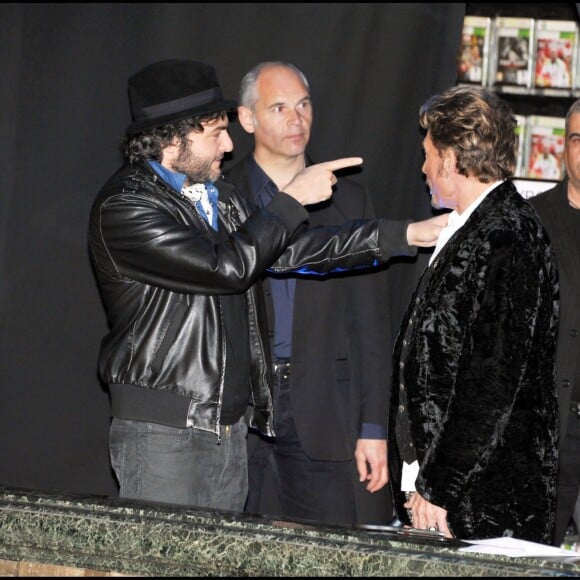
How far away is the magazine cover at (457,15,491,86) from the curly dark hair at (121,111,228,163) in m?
1.77

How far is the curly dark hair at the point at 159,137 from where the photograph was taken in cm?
260

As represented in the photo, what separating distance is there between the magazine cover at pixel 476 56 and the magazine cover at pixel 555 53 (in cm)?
19

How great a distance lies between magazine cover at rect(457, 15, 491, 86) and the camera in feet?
13.5

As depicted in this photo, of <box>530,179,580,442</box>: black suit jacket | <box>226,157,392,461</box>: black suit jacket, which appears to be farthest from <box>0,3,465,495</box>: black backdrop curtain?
<box>530,179,580,442</box>: black suit jacket

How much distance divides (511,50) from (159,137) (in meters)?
1.99

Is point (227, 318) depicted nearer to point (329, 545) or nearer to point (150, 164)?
point (150, 164)

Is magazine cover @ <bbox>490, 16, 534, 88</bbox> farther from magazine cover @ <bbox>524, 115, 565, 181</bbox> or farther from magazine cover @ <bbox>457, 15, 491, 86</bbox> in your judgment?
magazine cover @ <bbox>524, 115, 565, 181</bbox>

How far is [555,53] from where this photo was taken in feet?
13.4

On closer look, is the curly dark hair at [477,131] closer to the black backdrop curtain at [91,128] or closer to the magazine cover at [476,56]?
the black backdrop curtain at [91,128]

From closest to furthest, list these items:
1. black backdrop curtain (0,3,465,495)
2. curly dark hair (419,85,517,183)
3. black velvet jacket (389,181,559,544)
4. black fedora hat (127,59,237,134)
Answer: black velvet jacket (389,181,559,544) < curly dark hair (419,85,517,183) < black fedora hat (127,59,237,134) < black backdrop curtain (0,3,465,495)

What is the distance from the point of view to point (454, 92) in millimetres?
2461

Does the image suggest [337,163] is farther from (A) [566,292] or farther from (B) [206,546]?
(B) [206,546]

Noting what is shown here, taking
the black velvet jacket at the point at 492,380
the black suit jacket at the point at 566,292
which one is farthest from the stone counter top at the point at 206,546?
the black suit jacket at the point at 566,292

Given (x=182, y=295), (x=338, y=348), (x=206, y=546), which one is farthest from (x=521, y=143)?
(x=206, y=546)
